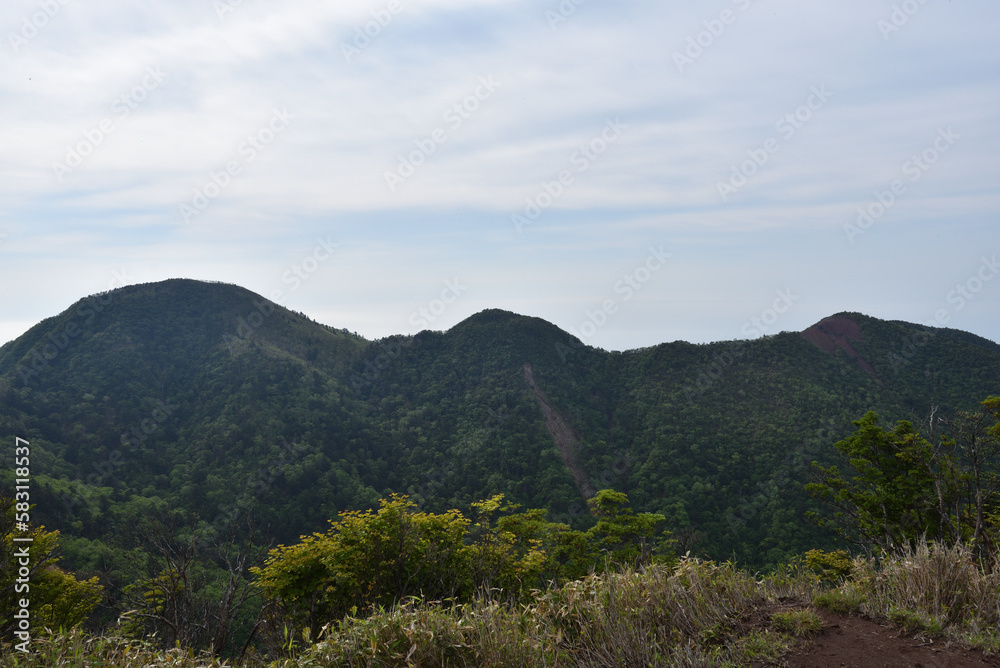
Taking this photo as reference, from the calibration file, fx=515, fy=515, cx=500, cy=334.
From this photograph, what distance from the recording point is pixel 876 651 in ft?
17.7

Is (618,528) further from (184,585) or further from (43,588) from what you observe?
(43,588)

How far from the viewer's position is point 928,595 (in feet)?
20.0

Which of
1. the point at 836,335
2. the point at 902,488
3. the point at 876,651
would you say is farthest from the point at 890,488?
the point at 836,335

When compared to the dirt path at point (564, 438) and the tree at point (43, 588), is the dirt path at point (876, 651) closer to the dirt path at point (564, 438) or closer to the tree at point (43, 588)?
the tree at point (43, 588)

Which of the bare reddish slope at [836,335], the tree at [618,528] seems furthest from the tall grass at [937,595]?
the bare reddish slope at [836,335]

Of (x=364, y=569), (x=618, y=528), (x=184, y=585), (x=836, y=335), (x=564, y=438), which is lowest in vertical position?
(x=618, y=528)

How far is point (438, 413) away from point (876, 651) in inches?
2129

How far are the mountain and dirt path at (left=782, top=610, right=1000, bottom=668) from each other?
28278 mm

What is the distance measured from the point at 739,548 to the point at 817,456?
40.3 feet

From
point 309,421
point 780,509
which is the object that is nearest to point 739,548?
point 780,509

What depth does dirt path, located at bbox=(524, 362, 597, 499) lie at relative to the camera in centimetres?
4709

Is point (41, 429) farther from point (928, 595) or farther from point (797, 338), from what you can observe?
point (797, 338)

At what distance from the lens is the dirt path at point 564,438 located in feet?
154

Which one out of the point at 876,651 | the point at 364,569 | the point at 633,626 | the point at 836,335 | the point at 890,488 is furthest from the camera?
the point at 836,335
